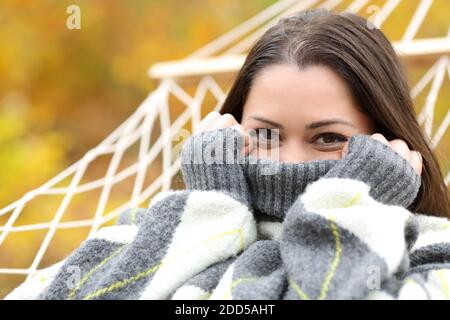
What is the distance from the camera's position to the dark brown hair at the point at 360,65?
941 millimetres

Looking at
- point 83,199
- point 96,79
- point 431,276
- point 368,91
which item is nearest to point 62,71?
point 96,79

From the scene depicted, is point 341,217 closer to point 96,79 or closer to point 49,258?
point 49,258

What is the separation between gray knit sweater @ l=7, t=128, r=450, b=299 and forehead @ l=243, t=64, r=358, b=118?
0.06 m

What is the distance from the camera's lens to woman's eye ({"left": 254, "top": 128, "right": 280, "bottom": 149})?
89 cm

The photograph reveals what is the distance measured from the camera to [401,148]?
3.02 feet

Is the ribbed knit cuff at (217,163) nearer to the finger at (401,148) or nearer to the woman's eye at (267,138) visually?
the woman's eye at (267,138)

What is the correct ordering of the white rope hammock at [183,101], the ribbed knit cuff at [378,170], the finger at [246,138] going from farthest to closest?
the white rope hammock at [183,101], the finger at [246,138], the ribbed knit cuff at [378,170]

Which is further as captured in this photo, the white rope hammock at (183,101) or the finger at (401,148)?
the white rope hammock at (183,101)

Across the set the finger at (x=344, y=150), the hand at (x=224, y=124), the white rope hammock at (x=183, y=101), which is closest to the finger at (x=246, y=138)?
the hand at (x=224, y=124)

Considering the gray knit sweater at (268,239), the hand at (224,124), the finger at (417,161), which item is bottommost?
the gray knit sweater at (268,239)

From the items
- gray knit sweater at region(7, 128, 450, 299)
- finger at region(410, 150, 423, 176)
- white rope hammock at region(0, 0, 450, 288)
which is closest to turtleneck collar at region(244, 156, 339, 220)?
gray knit sweater at region(7, 128, 450, 299)

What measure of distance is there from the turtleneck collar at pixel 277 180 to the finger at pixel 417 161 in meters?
0.11

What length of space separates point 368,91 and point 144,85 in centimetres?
265

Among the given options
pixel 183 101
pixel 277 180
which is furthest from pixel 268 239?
pixel 183 101
